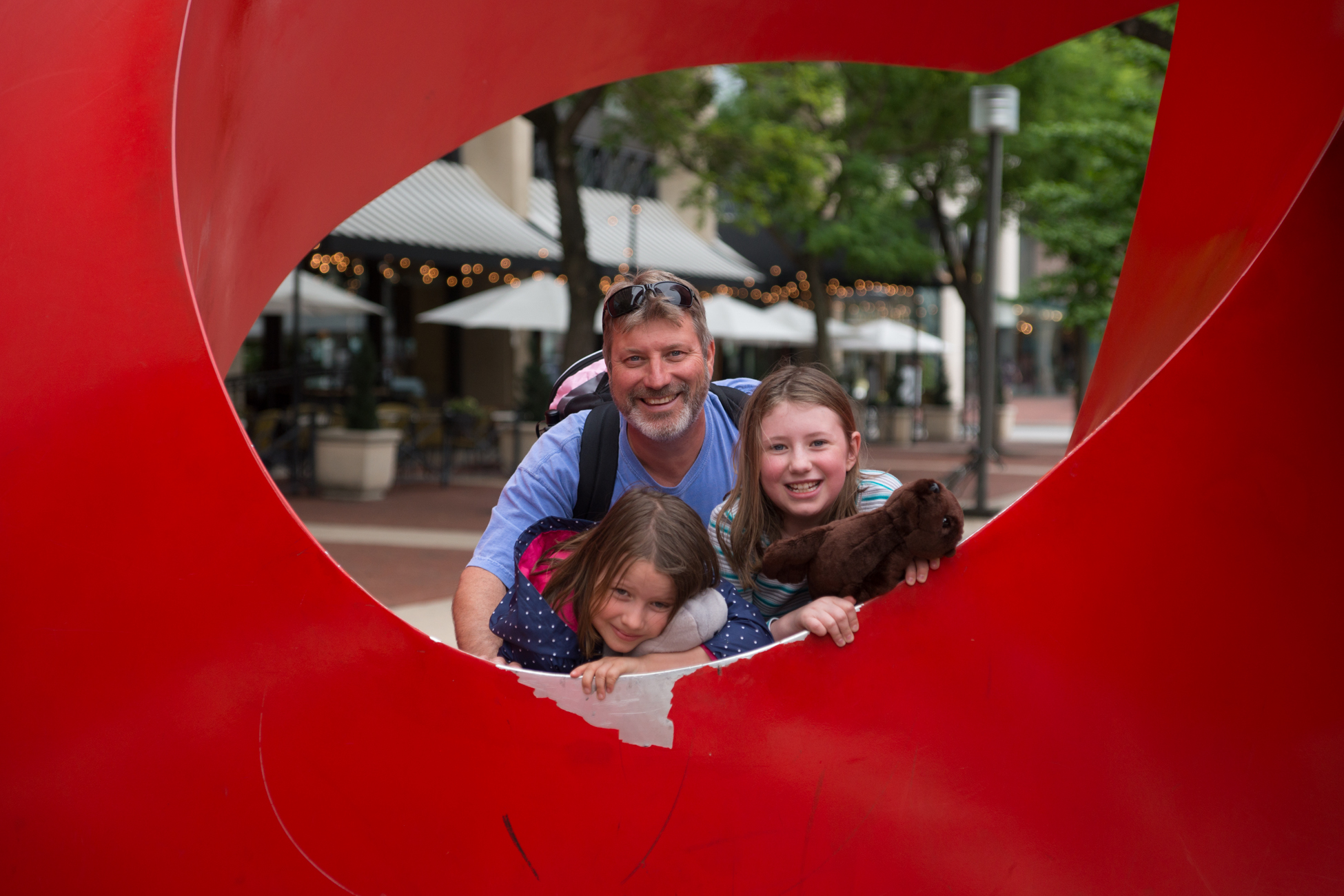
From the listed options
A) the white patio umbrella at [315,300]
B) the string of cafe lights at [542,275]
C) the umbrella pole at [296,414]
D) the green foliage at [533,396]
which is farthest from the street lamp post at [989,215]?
the white patio umbrella at [315,300]

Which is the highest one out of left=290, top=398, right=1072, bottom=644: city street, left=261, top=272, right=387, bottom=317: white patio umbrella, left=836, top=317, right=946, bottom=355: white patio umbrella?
left=261, top=272, right=387, bottom=317: white patio umbrella

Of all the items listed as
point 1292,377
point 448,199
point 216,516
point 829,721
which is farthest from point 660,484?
point 448,199

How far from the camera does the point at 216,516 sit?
2.26m

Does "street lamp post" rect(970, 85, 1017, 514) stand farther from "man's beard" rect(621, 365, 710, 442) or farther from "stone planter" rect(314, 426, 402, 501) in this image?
"man's beard" rect(621, 365, 710, 442)

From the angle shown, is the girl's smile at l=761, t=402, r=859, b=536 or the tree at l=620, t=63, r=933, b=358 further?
the tree at l=620, t=63, r=933, b=358

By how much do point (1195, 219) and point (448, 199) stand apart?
18889mm

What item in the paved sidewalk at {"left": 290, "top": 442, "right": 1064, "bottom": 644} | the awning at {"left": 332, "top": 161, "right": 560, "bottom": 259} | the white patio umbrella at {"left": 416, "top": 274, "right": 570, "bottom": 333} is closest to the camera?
the paved sidewalk at {"left": 290, "top": 442, "right": 1064, "bottom": 644}

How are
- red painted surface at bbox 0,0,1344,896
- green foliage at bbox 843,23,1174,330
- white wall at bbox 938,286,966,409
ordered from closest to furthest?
1. red painted surface at bbox 0,0,1344,896
2. green foliage at bbox 843,23,1174,330
3. white wall at bbox 938,286,966,409

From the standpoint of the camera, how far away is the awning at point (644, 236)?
2283 cm

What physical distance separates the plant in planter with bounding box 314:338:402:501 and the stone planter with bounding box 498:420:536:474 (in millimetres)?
2339

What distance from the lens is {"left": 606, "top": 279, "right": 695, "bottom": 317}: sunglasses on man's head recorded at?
11.1 ft

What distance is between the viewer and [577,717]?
2.42 meters

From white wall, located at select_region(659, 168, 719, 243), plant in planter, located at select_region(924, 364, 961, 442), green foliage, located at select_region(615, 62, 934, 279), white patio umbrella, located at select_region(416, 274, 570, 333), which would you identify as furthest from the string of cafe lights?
plant in planter, located at select_region(924, 364, 961, 442)

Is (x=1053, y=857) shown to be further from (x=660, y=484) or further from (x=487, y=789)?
(x=660, y=484)
